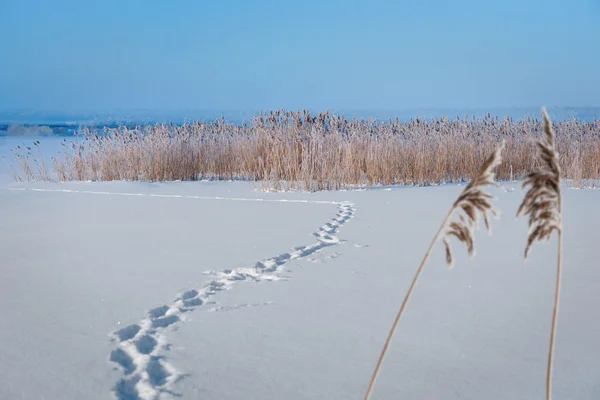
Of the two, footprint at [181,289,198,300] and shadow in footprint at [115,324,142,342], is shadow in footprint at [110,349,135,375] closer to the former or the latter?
shadow in footprint at [115,324,142,342]

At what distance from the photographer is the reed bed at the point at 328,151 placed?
7.63 m

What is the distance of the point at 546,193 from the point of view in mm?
880

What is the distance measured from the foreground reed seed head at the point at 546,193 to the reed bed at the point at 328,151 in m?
6.27

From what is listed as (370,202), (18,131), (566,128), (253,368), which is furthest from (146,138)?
(18,131)

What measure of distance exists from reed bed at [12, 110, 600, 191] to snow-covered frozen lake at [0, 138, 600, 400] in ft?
10.0

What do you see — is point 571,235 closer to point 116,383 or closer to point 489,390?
point 489,390

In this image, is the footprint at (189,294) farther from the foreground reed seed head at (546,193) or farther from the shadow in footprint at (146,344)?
the foreground reed seed head at (546,193)

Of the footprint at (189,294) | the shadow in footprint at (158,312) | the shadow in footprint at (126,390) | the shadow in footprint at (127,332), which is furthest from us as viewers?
the footprint at (189,294)

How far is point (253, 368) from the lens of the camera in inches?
73.0

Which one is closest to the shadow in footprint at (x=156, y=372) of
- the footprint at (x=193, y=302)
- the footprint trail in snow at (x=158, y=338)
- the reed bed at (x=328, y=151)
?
the footprint trail in snow at (x=158, y=338)

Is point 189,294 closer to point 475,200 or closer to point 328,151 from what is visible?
point 475,200

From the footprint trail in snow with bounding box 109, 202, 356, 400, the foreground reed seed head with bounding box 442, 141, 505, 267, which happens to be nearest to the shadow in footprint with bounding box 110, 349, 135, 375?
the footprint trail in snow with bounding box 109, 202, 356, 400

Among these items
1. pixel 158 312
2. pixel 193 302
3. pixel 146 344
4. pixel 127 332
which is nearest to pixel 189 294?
pixel 193 302

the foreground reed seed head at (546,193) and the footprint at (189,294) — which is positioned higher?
the foreground reed seed head at (546,193)
